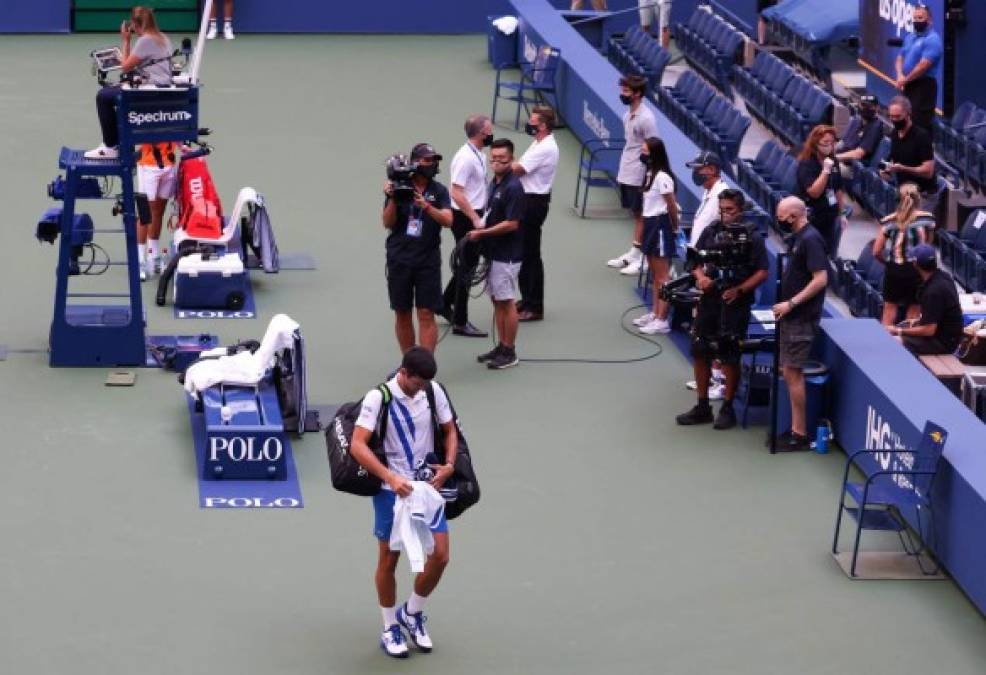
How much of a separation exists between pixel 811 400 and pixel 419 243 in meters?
2.95

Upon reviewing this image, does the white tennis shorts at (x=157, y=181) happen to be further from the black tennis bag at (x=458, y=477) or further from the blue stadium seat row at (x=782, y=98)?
the black tennis bag at (x=458, y=477)

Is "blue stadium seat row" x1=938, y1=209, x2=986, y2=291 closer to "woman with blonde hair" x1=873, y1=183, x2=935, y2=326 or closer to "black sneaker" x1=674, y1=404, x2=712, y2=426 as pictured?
"woman with blonde hair" x1=873, y1=183, x2=935, y2=326

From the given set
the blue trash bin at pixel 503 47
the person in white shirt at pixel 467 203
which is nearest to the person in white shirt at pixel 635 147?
the person in white shirt at pixel 467 203

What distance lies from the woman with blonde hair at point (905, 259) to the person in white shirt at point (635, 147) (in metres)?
2.75

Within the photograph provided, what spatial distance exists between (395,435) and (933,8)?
12548 millimetres

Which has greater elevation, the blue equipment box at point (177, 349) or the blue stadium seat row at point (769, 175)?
the blue stadium seat row at point (769, 175)

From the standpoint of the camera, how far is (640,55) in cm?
2623

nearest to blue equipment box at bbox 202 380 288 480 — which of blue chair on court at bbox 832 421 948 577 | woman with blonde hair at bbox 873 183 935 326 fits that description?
blue chair on court at bbox 832 421 948 577

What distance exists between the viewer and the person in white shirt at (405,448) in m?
10.9

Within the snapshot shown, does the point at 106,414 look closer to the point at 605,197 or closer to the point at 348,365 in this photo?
the point at 348,365

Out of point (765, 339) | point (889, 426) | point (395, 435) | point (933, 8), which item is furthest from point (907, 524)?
point (933, 8)

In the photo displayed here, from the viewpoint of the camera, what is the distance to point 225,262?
17.3 metres

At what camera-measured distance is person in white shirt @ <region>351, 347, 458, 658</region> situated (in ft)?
35.9

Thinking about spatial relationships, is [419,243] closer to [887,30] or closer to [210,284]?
[210,284]
